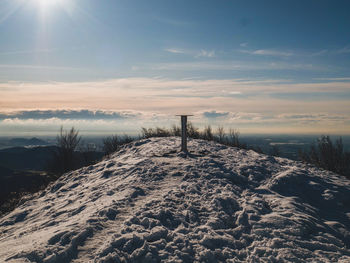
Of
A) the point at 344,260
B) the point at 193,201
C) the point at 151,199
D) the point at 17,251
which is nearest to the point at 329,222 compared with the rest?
the point at 344,260

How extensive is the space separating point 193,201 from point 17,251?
3.07 meters

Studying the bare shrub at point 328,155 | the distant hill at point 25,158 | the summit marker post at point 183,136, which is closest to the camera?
the summit marker post at point 183,136

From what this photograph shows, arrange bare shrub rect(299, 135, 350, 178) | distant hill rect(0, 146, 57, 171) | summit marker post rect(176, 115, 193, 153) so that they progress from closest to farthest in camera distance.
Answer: summit marker post rect(176, 115, 193, 153) < bare shrub rect(299, 135, 350, 178) < distant hill rect(0, 146, 57, 171)

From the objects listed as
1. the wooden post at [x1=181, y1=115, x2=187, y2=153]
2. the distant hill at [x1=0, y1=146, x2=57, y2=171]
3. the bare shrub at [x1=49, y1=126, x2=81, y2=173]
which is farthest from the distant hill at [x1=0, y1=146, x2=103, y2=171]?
the wooden post at [x1=181, y1=115, x2=187, y2=153]

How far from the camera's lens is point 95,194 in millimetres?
6117

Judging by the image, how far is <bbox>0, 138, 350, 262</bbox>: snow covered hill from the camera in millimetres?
3850

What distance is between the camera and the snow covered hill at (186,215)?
3.85 metres

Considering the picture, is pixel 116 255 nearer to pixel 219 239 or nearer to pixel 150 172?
pixel 219 239

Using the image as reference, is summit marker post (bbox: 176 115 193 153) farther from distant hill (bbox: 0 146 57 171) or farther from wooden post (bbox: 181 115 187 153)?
distant hill (bbox: 0 146 57 171)

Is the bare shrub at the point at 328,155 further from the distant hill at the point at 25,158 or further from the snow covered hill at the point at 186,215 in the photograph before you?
the distant hill at the point at 25,158

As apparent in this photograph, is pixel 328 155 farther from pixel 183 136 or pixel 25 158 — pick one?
pixel 25 158

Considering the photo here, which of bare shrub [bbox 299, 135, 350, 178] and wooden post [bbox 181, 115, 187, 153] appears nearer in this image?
wooden post [bbox 181, 115, 187, 153]

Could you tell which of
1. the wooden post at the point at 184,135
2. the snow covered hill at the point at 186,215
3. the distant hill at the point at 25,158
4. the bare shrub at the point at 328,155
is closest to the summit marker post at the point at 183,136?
the wooden post at the point at 184,135

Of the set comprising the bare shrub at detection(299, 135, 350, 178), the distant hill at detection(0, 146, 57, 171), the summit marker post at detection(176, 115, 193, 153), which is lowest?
the distant hill at detection(0, 146, 57, 171)
